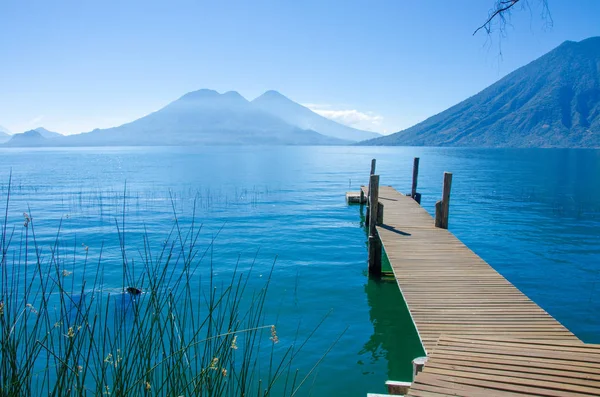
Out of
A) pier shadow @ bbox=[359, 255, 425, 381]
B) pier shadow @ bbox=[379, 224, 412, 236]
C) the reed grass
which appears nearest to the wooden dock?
pier shadow @ bbox=[379, 224, 412, 236]

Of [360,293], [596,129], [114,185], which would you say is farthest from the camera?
[596,129]

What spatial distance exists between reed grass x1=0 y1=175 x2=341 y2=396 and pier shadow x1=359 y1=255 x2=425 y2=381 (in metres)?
1.21

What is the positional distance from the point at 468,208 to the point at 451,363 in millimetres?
20169

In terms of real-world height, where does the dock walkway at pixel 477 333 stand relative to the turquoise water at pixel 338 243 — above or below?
above

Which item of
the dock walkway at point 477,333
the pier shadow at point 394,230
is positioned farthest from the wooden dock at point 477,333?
the pier shadow at point 394,230

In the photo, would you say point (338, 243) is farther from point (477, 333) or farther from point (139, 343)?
point (139, 343)

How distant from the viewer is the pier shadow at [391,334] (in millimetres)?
6844

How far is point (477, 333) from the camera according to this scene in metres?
5.12

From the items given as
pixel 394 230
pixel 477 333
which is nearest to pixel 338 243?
pixel 394 230

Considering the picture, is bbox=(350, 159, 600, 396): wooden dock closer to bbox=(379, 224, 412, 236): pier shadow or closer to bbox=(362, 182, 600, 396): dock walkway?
bbox=(362, 182, 600, 396): dock walkway

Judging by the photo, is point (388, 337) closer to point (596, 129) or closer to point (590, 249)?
point (590, 249)

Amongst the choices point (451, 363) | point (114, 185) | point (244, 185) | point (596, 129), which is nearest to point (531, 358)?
point (451, 363)

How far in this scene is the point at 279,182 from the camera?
3616cm

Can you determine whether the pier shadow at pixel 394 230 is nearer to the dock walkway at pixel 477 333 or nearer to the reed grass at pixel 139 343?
the dock walkway at pixel 477 333
